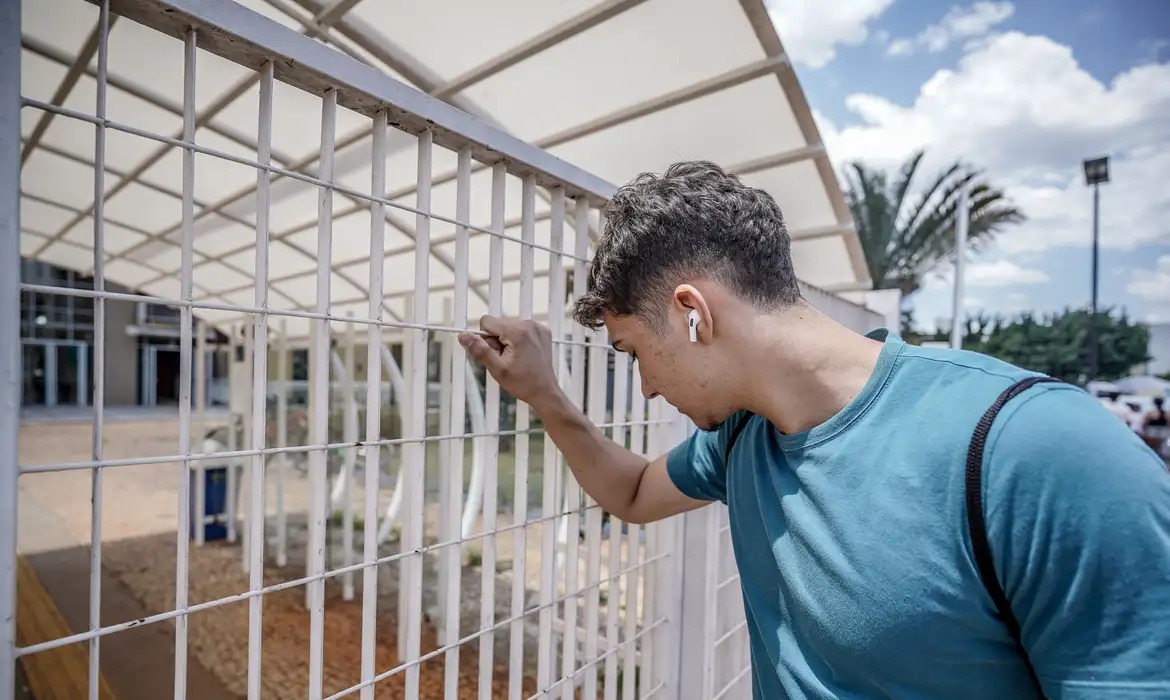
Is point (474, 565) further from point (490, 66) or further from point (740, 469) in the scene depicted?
point (740, 469)

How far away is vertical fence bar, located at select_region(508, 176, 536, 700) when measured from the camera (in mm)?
1525

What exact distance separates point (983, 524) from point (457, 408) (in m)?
1.00

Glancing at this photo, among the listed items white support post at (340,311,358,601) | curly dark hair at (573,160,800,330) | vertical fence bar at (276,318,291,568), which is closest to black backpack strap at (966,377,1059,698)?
curly dark hair at (573,160,800,330)

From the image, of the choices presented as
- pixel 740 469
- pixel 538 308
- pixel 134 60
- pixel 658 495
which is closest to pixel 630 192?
pixel 740 469

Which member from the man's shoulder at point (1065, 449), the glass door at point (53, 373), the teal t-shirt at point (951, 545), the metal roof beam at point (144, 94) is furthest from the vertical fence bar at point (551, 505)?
the glass door at point (53, 373)

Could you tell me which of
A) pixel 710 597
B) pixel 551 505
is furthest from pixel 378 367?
pixel 710 597

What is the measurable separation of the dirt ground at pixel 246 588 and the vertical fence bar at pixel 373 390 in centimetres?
59

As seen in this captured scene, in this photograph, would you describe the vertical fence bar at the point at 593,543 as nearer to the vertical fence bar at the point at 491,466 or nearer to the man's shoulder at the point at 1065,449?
the vertical fence bar at the point at 491,466

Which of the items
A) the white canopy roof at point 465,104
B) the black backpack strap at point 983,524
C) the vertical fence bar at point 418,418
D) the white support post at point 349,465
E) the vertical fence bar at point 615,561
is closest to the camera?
the black backpack strap at point 983,524

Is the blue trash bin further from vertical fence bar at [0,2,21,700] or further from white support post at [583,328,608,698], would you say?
vertical fence bar at [0,2,21,700]

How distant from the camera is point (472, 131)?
1376 mm

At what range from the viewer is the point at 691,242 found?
117 cm

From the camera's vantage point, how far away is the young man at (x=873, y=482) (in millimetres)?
802

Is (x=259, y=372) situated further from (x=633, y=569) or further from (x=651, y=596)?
(x=651, y=596)
